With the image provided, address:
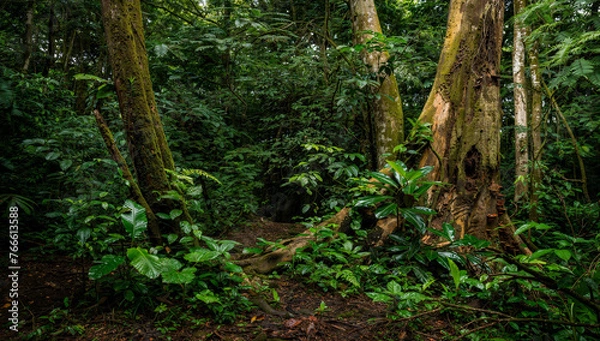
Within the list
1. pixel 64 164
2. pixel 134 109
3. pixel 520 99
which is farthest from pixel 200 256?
pixel 520 99

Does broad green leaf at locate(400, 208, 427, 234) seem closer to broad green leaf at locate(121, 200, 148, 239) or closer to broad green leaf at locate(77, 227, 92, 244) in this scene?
broad green leaf at locate(121, 200, 148, 239)

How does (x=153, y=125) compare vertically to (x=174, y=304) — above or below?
above

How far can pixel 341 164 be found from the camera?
4000 mm

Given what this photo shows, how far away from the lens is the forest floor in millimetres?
1992

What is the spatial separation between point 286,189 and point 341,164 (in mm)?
3854

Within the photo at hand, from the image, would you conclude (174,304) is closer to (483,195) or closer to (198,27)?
(483,195)

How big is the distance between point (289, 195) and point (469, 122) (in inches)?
188

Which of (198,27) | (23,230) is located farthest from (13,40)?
(23,230)

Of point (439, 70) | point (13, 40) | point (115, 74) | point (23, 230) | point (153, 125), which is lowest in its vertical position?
point (23, 230)

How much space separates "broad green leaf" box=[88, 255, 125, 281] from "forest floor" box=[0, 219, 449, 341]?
37 centimetres

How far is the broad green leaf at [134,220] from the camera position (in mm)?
2135

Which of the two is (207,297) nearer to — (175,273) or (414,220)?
(175,273)

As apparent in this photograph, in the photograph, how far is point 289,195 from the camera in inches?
301

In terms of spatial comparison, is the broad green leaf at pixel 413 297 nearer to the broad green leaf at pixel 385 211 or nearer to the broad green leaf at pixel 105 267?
the broad green leaf at pixel 385 211
